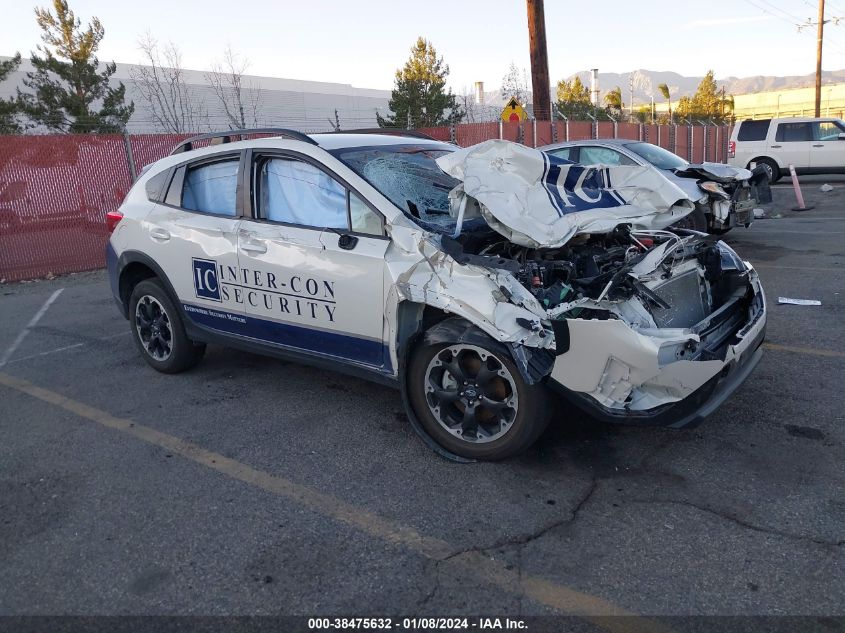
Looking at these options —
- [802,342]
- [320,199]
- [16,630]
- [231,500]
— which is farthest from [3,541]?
[802,342]

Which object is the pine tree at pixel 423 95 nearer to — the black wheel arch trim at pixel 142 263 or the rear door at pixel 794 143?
the rear door at pixel 794 143

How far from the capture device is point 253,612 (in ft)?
8.80

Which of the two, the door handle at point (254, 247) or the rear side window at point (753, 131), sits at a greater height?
the door handle at point (254, 247)

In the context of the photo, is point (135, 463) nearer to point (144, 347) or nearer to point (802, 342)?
point (144, 347)

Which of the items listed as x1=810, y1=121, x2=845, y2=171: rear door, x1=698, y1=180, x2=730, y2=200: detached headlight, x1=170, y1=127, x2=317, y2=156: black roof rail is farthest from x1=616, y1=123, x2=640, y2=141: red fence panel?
x1=170, y1=127, x2=317, y2=156: black roof rail

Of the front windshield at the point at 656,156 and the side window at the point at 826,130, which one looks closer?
the front windshield at the point at 656,156

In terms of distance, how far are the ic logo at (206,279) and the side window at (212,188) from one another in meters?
0.37

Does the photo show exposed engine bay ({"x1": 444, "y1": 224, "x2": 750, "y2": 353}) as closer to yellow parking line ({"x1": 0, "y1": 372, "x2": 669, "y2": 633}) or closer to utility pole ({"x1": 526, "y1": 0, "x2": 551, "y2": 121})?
yellow parking line ({"x1": 0, "y1": 372, "x2": 669, "y2": 633})

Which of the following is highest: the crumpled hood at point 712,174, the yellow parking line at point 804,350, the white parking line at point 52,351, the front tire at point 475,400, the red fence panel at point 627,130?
the red fence panel at point 627,130

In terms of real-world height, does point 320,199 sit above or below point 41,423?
above

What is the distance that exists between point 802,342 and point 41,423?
5.73m

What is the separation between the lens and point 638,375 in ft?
10.6

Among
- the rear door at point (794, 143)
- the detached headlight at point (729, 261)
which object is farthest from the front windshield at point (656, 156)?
the rear door at point (794, 143)

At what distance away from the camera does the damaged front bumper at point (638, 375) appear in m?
3.20
